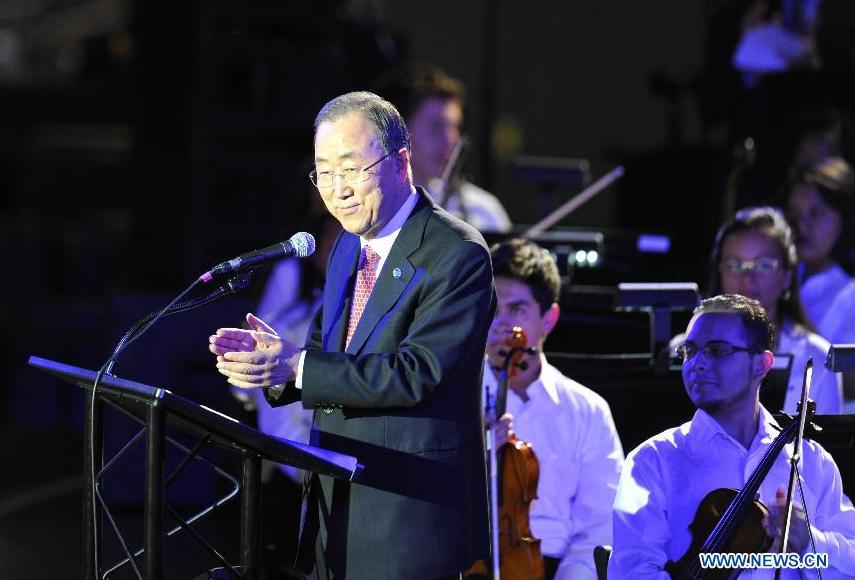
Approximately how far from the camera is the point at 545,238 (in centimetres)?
441

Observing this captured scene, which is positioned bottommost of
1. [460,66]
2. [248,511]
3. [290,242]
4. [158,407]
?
[248,511]

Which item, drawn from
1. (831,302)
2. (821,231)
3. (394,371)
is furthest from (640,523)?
(821,231)

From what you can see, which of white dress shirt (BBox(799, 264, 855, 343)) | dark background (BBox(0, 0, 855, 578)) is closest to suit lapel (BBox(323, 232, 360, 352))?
white dress shirt (BBox(799, 264, 855, 343))

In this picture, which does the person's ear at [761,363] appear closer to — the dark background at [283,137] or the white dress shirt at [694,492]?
the white dress shirt at [694,492]

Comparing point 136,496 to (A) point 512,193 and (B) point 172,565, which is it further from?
(A) point 512,193

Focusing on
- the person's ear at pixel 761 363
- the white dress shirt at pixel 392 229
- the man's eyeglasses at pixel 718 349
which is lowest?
the person's ear at pixel 761 363

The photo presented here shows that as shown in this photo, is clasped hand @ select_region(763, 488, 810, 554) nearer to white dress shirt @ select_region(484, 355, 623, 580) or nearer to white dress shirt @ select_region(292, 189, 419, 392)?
white dress shirt @ select_region(484, 355, 623, 580)

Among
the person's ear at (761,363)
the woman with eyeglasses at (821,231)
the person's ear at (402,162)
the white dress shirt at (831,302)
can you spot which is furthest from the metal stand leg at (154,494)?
the woman with eyeglasses at (821,231)

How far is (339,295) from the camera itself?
8.92ft

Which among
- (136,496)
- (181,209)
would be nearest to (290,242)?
(136,496)

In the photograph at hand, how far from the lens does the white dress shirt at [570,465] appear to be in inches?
139

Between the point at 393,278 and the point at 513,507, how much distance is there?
93 cm

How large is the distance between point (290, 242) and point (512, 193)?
19.8 ft

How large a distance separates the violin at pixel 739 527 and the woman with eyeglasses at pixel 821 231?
155cm
